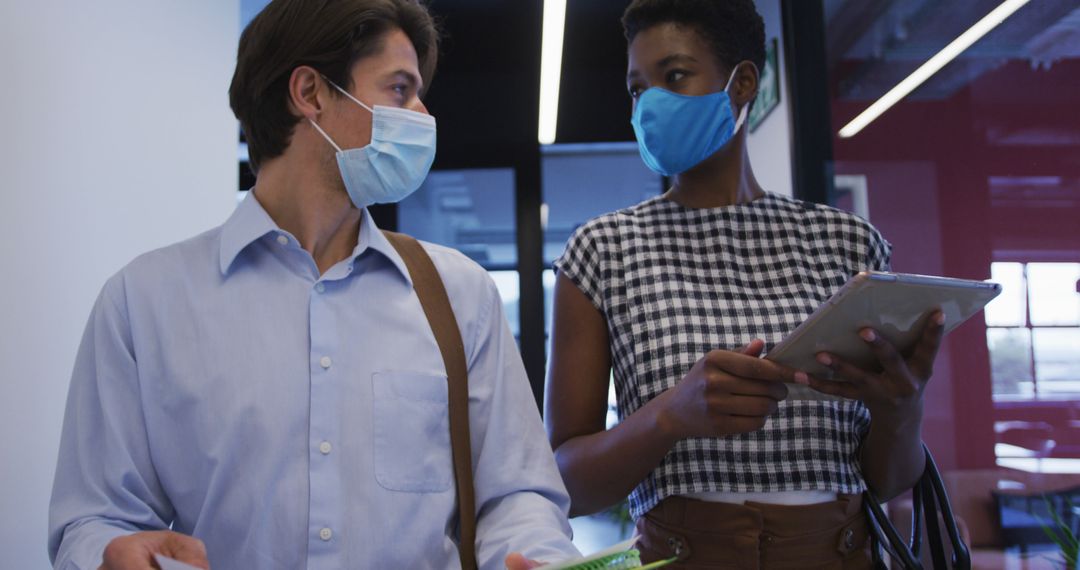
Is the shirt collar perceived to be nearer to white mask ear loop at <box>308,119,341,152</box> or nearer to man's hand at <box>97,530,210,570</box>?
white mask ear loop at <box>308,119,341,152</box>

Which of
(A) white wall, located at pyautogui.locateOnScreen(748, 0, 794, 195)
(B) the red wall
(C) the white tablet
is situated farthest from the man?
(A) white wall, located at pyautogui.locateOnScreen(748, 0, 794, 195)

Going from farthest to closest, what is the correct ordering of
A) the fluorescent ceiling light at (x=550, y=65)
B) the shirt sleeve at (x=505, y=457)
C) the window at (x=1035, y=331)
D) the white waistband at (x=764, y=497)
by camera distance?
1. the fluorescent ceiling light at (x=550, y=65)
2. the window at (x=1035, y=331)
3. the white waistband at (x=764, y=497)
4. the shirt sleeve at (x=505, y=457)

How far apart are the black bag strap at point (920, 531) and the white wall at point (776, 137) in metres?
2.39

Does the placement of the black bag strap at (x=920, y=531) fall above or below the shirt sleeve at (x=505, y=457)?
below

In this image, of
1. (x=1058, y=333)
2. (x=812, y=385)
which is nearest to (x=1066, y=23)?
(x=1058, y=333)

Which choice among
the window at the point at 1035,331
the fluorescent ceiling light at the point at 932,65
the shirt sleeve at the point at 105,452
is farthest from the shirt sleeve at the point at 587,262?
the fluorescent ceiling light at the point at 932,65

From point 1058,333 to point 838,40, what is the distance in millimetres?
1737

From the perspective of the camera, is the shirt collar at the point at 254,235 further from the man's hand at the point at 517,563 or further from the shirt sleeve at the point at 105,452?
the man's hand at the point at 517,563

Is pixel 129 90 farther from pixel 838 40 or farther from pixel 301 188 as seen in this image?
pixel 838 40

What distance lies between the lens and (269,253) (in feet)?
4.63

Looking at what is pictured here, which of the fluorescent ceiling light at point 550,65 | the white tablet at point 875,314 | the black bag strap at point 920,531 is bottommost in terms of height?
the black bag strap at point 920,531

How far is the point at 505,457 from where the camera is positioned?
4.57 ft

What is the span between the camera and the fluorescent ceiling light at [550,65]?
→ 532 centimetres

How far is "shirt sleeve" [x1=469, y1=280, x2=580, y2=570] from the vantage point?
133cm
